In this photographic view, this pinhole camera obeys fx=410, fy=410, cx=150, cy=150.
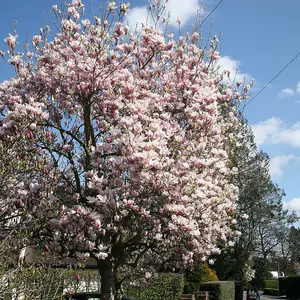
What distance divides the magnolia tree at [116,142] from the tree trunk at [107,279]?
2 centimetres

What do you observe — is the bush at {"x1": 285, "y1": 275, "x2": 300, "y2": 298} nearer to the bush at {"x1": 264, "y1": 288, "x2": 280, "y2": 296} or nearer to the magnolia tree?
the bush at {"x1": 264, "y1": 288, "x2": 280, "y2": 296}

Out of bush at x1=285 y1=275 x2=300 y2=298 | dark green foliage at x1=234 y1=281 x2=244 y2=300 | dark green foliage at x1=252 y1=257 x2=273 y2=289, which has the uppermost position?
dark green foliage at x1=252 y1=257 x2=273 y2=289

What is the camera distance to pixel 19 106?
24.6 ft

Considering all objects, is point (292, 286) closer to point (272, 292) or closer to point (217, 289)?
point (272, 292)

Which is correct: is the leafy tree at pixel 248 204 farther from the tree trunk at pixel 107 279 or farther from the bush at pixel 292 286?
the tree trunk at pixel 107 279

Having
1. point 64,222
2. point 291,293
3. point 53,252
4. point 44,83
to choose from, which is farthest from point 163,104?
point 291,293

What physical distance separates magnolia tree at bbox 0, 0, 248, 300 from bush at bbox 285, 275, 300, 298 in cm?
2653

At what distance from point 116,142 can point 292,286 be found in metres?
31.4

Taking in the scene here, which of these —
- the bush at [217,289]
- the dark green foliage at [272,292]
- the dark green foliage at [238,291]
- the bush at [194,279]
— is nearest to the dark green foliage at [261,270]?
the dark green foliage at [238,291]

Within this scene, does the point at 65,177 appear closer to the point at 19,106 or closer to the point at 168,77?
the point at 19,106

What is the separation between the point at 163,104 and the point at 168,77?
3.19ft

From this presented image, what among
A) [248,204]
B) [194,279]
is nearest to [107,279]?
[194,279]

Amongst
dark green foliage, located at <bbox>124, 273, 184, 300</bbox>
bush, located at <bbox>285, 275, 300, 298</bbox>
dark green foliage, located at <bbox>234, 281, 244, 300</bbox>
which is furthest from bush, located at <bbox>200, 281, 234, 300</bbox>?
bush, located at <bbox>285, 275, 300, 298</bbox>

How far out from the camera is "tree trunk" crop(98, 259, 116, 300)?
355 inches
